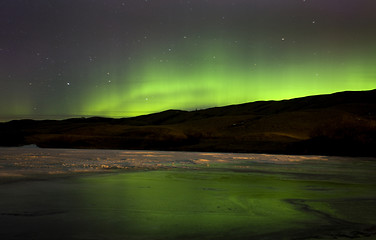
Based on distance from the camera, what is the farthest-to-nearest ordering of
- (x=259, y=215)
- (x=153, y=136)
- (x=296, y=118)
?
(x=296, y=118), (x=153, y=136), (x=259, y=215)

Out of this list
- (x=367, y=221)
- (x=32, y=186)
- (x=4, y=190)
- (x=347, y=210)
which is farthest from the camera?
(x=32, y=186)

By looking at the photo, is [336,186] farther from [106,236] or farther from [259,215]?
[106,236]

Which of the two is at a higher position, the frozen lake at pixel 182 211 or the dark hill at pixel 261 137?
the dark hill at pixel 261 137

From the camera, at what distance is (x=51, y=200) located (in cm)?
612

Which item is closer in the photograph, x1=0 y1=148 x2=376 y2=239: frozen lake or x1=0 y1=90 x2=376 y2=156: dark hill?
x1=0 y1=148 x2=376 y2=239: frozen lake

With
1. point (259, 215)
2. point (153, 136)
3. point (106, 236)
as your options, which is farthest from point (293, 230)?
point (153, 136)

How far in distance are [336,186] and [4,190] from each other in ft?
22.5

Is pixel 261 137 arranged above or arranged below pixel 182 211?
above

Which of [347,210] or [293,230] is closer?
[293,230]

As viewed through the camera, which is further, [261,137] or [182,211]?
[261,137]

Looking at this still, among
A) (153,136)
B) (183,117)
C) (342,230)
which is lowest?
(342,230)

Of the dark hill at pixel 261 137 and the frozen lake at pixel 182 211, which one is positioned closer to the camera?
the frozen lake at pixel 182 211

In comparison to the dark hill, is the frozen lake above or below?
below

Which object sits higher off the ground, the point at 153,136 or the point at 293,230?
the point at 153,136
